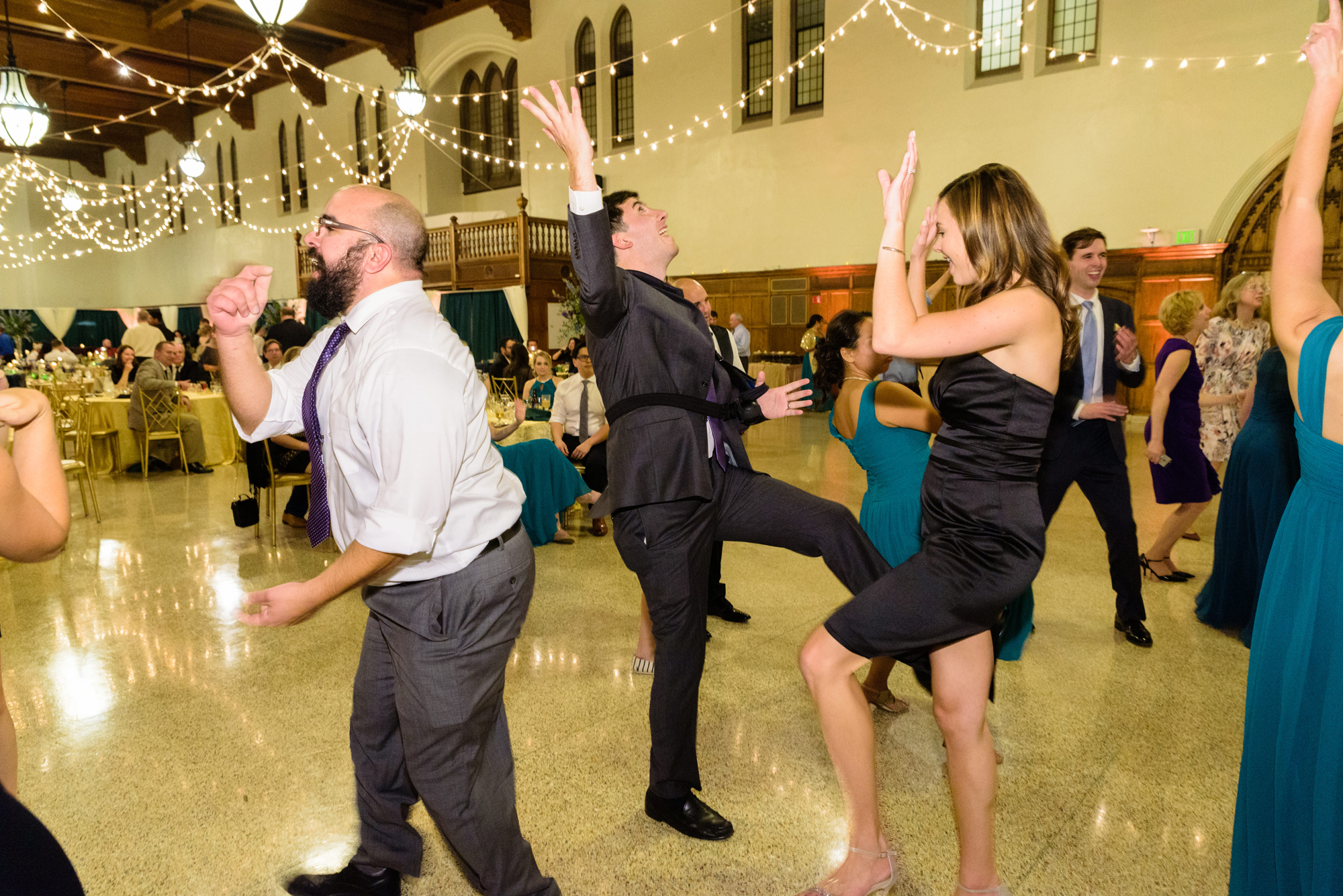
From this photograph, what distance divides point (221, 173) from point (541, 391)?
2099cm

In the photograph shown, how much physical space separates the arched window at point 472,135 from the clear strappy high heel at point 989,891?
17.5m

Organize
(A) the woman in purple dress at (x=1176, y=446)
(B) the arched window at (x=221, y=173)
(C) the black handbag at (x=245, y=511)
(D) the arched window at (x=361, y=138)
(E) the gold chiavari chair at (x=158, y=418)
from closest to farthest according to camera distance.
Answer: (A) the woman in purple dress at (x=1176, y=446) → (C) the black handbag at (x=245, y=511) → (E) the gold chiavari chair at (x=158, y=418) → (D) the arched window at (x=361, y=138) → (B) the arched window at (x=221, y=173)

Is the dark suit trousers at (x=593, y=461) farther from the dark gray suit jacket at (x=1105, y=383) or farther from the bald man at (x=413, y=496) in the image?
the bald man at (x=413, y=496)

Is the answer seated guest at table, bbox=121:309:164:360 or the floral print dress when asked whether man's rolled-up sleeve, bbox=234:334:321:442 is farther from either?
seated guest at table, bbox=121:309:164:360

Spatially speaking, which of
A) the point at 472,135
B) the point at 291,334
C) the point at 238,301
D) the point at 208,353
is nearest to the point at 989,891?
the point at 238,301

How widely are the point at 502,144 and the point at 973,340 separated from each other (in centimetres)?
1693

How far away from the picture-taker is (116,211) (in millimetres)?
25188

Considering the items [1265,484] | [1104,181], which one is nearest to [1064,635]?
[1265,484]

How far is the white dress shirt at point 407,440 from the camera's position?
4.44 feet

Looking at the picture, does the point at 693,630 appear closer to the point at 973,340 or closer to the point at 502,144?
the point at 973,340

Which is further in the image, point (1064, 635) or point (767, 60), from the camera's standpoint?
point (767, 60)

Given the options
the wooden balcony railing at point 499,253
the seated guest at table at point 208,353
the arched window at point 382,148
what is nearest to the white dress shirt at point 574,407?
the seated guest at table at point 208,353

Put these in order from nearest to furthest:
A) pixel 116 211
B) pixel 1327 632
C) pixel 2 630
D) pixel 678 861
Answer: pixel 1327 632 < pixel 678 861 < pixel 2 630 < pixel 116 211

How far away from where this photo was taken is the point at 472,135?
17.3m
